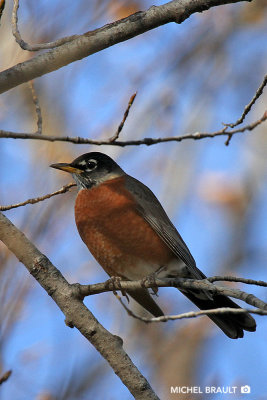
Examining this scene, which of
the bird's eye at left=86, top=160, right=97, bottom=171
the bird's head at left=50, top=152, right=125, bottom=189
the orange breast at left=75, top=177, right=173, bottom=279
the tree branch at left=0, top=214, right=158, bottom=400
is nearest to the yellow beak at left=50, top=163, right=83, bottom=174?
the bird's head at left=50, top=152, right=125, bottom=189

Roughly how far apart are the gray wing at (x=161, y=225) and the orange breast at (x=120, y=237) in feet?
0.19

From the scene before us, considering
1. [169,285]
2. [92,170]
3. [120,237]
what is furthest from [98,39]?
[92,170]

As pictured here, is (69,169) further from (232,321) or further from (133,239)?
(232,321)

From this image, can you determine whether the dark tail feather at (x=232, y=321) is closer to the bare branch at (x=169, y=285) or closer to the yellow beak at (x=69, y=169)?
the bare branch at (x=169, y=285)

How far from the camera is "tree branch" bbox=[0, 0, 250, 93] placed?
3385 mm

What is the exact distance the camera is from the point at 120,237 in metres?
5.36

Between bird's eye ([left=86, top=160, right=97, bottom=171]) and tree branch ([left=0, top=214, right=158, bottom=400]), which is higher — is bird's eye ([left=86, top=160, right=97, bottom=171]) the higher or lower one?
the higher one

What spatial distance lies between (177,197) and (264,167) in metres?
1.72

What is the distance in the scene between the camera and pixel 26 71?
3.40 metres

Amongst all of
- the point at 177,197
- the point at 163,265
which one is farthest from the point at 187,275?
the point at 177,197

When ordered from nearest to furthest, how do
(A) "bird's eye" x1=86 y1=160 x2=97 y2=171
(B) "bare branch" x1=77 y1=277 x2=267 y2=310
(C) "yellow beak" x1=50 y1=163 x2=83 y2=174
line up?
(B) "bare branch" x1=77 y1=277 x2=267 y2=310 < (C) "yellow beak" x1=50 y1=163 x2=83 y2=174 < (A) "bird's eye" x1=86 y1=160 x2=97 y2=171

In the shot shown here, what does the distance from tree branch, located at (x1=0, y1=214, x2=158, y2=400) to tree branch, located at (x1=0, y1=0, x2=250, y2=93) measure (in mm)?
1237

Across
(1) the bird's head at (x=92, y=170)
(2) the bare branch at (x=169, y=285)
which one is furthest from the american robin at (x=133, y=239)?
(2) the bare branch at (x=169, y=285)

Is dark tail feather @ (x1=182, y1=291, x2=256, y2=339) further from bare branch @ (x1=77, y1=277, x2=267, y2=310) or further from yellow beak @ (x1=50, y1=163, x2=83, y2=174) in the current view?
yellow beak @ (x1=50, y1=163, x2=83, y2=174)
